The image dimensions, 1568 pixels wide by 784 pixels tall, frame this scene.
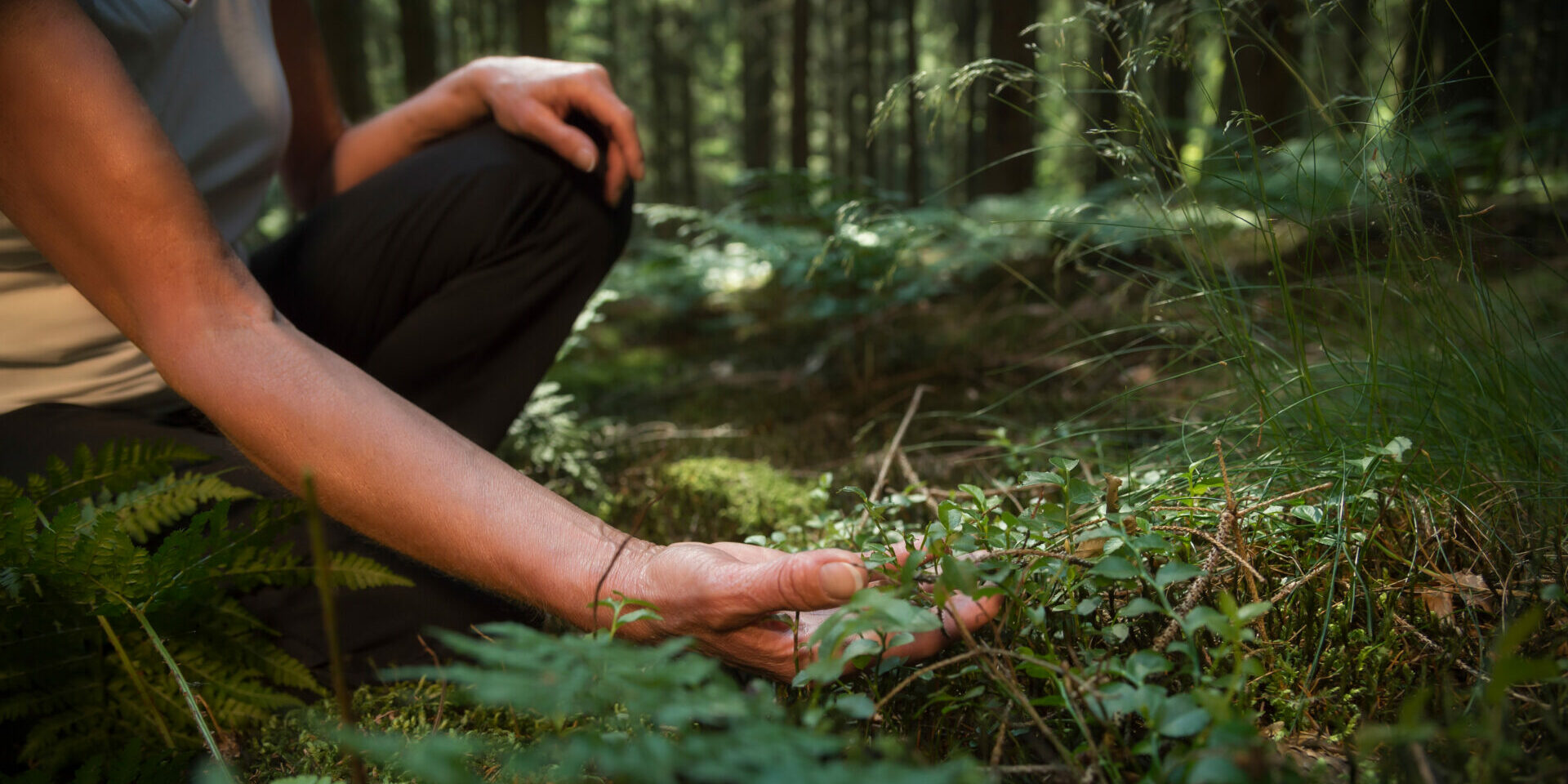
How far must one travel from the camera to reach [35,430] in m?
1.69

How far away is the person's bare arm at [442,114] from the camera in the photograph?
2.22 meters

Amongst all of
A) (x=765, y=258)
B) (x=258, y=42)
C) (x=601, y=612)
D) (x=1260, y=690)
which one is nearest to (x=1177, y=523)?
(x=1260, y=690)

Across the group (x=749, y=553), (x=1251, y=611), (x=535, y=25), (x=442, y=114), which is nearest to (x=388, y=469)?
(x=749, y=553)

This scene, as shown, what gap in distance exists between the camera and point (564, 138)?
2203 millimetres

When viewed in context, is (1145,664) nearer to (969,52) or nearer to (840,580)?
(840,580)

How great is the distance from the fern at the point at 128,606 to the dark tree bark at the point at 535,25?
23.2ft

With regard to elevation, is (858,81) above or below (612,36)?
below

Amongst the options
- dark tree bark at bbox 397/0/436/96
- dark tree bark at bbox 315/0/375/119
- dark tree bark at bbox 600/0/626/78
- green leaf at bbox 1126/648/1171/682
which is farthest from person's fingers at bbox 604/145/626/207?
dark tree bark at bbox 600/0/626/78

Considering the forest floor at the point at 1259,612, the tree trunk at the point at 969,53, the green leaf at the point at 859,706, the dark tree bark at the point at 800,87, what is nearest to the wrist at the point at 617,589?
the forest floor at the point at 1259,612

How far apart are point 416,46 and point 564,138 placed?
25.5ft

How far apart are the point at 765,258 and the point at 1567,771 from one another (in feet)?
11.6

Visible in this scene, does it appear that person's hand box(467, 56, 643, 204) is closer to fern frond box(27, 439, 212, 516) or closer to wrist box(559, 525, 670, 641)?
fern frond box(27, 439, 212, 516)

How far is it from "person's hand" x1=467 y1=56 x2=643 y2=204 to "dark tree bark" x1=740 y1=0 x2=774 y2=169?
15.8 m

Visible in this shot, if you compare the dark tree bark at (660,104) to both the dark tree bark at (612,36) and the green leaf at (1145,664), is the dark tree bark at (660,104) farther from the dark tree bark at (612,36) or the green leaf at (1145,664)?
the green leaf at (1145,664)
